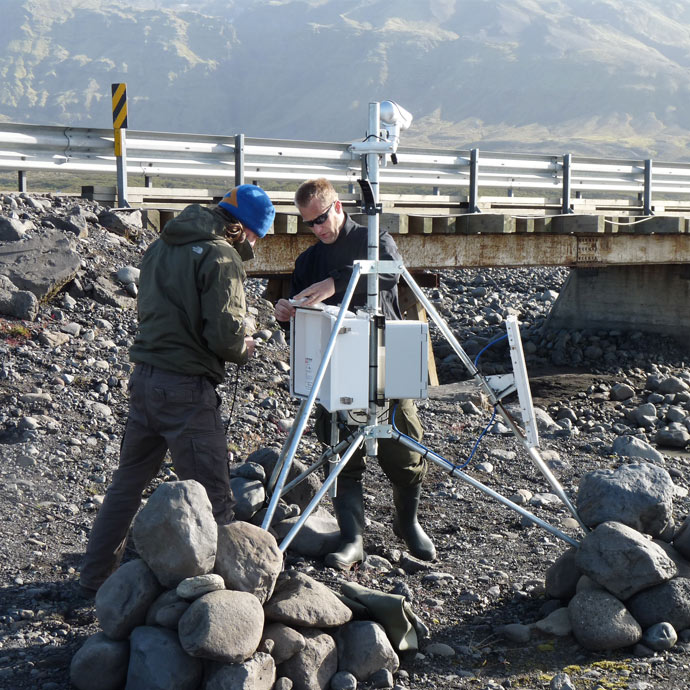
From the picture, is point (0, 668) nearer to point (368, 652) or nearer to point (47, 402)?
point (368, 652)

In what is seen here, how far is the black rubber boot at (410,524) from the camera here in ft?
20.3

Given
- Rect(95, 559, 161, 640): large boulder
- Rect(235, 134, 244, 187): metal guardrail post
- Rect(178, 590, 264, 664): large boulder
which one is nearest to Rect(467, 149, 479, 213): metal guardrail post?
Rect(235, 134, 244, 187): metal guardrail post

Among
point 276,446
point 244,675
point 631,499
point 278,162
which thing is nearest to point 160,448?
point 244,675

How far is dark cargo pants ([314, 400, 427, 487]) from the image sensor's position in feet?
19.6

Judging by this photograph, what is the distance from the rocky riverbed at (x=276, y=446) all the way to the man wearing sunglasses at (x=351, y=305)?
20 centimetres

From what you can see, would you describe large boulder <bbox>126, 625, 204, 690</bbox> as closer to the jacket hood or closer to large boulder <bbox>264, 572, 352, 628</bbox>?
large boulder <bbox>264, 572, 352, 628</bbox>

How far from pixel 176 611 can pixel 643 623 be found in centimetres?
251

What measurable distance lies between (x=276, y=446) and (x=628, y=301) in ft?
45.8

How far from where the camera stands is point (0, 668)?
452cm

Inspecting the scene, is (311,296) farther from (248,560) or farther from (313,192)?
(248,560)

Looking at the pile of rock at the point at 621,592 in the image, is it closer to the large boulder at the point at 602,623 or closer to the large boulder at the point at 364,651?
the large boulder at the point at 602,623

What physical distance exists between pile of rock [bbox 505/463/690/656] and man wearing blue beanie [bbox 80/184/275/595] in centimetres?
192

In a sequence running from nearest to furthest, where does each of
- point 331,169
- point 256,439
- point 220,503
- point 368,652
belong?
point 368,652
point 220,503
point 256,439
point 331,169

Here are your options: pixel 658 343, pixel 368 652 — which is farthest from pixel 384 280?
pixel 658 343
